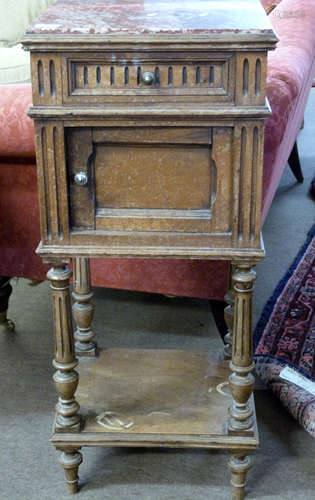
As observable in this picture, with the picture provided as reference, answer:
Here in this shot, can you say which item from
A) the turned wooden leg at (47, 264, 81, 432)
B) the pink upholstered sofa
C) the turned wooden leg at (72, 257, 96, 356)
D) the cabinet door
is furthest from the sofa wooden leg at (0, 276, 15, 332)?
the cabinet door

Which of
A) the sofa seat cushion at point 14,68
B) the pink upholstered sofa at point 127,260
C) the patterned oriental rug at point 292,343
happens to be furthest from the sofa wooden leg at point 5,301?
the sofa seat cushion at point 14,68

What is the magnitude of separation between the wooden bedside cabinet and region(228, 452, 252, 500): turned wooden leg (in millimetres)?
64

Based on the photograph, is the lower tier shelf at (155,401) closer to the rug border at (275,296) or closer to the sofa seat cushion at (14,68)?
the rug border at (275,296)

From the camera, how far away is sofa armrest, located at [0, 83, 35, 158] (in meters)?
1.83

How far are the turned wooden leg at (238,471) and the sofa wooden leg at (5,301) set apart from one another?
39.3 inches

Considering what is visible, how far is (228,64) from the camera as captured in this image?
127 cm

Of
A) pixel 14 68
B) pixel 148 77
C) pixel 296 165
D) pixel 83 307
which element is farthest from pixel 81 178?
pixel 296 165

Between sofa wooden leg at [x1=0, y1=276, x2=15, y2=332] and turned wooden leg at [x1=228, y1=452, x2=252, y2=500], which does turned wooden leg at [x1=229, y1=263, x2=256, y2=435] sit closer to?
turned wooden leg at [x1=228, y1=452, x2=252, y2=500]

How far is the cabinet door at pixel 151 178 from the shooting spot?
53.4 inches

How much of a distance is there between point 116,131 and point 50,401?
3.27 ft

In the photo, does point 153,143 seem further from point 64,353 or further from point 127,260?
point 127,260

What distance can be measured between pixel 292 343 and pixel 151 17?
1231 mm

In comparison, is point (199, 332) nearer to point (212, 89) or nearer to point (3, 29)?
point (212, 89)

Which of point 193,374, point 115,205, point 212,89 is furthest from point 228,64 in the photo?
point 193,374
